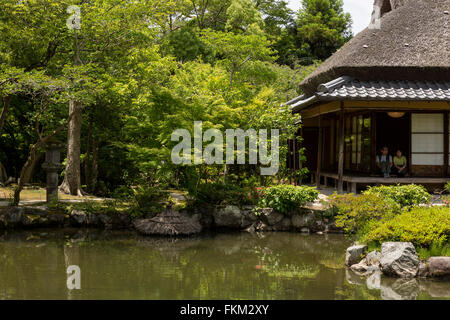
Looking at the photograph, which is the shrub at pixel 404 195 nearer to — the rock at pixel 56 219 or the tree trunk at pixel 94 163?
the rock at pixel 56 219

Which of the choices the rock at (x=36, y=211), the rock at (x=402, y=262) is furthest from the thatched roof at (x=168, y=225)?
the rock at (x=402, y=262)

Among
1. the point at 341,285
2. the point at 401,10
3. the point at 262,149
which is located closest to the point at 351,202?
the point at 341,285

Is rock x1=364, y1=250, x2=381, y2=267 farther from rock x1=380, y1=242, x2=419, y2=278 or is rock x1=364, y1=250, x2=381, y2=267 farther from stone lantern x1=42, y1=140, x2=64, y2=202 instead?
stone lantern x1=42, y1=140, x2=64, y2=202

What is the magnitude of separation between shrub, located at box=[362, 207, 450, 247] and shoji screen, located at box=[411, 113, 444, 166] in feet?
18.9

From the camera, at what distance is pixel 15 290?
6867 millimetres

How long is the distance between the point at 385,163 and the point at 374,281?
704 centimetres

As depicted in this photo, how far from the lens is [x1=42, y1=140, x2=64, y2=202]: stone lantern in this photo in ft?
43.3

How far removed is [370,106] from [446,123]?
7.90 ft

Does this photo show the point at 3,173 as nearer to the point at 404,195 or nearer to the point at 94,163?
the point at 94,163

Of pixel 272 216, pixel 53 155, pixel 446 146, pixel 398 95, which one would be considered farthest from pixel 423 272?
pixel 53 155

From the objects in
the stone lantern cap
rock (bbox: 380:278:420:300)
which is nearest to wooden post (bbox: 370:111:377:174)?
rock (bbox: 380:278:420:300)

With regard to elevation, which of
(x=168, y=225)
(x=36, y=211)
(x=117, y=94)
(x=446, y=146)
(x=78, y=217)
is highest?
(x=117, y=94)

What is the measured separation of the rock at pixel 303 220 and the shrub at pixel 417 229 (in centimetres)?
322

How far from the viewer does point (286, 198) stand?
1212 cm
